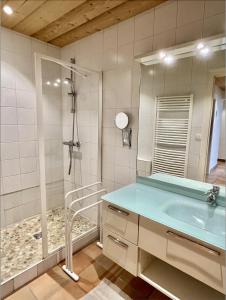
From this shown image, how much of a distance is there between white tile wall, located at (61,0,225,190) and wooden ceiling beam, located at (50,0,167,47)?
0.06 m

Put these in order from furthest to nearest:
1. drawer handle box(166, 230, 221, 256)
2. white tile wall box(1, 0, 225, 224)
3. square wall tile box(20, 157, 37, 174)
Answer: square wall tile box(20, 157, 37, 174), white tile wall box(1, 0, 225, 224), drawer handle box(166, 230, 221, 256)

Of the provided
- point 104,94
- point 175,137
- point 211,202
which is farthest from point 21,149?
point 211,202

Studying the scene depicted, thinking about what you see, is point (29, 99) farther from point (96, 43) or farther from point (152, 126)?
point (152, 126)

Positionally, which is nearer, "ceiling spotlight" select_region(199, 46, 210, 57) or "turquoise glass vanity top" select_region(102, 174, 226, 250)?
"turquoise glass vanity top" select_region(102, 174, 226, 250)

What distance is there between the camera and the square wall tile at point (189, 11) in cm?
143

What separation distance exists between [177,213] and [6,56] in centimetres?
239

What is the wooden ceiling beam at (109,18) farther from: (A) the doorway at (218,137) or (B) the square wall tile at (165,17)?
(A) the doorway at (218,137)

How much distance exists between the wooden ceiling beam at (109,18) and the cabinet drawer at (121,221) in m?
1.71

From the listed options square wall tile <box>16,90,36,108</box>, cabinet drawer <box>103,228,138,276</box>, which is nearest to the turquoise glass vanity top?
cabinet drawer <box>103,228,138,276</box>

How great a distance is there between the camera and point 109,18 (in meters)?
1.79

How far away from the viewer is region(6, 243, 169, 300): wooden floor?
5.00ft

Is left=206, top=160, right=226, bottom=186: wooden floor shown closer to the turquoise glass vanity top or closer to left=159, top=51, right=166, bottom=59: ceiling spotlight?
the turquoise glass vanity top

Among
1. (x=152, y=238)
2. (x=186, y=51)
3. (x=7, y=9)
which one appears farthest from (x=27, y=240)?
(x=186, y=51)

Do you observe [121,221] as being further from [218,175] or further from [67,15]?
[67,15]
